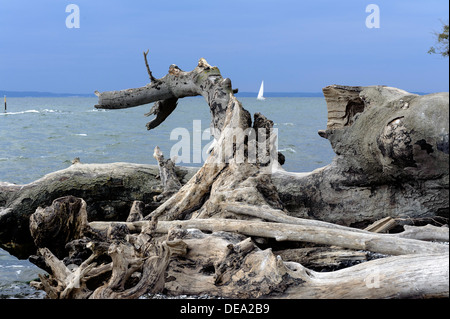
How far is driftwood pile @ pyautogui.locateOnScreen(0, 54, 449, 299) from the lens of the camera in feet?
16.5

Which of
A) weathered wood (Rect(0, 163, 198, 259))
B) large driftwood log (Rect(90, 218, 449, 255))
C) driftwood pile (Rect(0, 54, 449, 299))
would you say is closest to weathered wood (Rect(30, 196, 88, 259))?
driftwood pile (Rect(0, 54, 449, 299))

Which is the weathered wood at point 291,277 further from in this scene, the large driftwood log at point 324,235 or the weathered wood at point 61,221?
the weathered wood at point 61,221

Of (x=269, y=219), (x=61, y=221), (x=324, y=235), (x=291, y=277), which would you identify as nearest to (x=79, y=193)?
(x=61, y=221)

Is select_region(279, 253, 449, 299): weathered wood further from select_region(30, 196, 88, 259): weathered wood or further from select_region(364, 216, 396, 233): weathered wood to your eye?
select_region(30, 196, 88, 259): weathered wood

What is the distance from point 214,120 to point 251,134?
174cm

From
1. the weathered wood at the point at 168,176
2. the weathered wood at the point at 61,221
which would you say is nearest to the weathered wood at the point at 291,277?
the weathered wood at the point at 61,221

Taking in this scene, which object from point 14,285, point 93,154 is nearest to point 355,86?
point 14,285

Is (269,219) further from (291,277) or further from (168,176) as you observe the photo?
(168,176)

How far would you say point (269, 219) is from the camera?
257 inches

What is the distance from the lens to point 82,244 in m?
6.32
